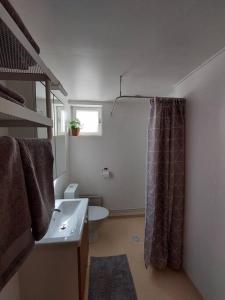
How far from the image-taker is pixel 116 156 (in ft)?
10.3

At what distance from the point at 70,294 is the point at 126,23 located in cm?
193

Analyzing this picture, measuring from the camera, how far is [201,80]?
60.4 inches

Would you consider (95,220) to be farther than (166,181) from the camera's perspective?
Yes

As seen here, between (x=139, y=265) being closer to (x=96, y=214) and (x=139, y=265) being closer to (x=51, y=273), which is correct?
(x=96, y=214)

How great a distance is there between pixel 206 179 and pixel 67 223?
4.57ft

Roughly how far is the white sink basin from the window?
150 cm

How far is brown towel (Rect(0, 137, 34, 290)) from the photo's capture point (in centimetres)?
48

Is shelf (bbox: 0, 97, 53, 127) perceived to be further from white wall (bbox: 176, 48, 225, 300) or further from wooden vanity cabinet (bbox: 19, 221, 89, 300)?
white wall (bbox: 176, 48, 225, 300)

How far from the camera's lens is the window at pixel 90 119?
312 cm

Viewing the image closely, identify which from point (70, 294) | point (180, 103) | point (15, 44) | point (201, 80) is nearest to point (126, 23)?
point (15, 44)

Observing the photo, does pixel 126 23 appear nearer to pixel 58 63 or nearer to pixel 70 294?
pixel 58 63

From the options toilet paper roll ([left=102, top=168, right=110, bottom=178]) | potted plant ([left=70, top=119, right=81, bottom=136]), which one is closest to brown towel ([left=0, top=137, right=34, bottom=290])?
potted plant ([left=70, top=119, right=81, bottom=136])

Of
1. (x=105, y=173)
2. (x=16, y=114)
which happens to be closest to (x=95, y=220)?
(x=105, y=173)

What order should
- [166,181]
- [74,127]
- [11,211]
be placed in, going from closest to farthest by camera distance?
[11,211] → [166,181] → [74,127]
